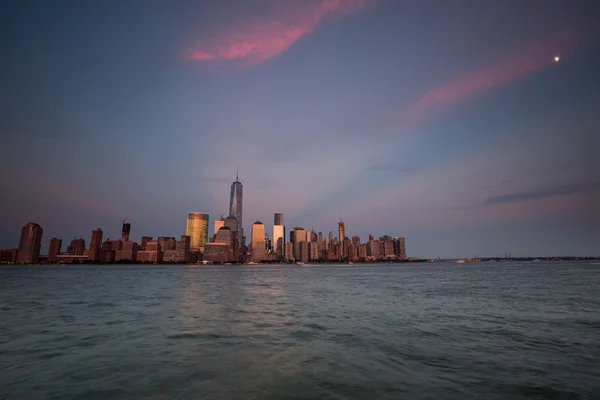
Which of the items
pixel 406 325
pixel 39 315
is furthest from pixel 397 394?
pixel 39 315

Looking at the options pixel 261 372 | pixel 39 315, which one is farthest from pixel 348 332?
pixel 39 315

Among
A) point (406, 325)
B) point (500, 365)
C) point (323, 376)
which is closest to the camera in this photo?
point (323, 376)

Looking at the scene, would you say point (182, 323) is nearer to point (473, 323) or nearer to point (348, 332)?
point (348, 332)

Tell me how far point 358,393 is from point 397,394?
1.37m

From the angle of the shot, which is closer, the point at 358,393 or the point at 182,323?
the point at 358,393

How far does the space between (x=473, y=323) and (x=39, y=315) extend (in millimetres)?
39512

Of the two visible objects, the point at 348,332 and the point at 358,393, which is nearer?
the point at 358,393

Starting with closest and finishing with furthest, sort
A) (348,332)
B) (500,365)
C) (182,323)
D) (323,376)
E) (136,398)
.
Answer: (136,398), (323,376), (500,365), (348,332), (182,323)

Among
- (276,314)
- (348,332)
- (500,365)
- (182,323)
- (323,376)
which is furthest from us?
(276,314)

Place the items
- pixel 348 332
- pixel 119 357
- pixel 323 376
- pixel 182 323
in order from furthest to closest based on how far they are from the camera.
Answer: pixel 182 323 < pixel 348 332 < pixel 119 357 < pixel 323 376

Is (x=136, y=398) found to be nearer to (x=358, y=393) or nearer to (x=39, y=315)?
(x=358, y=393)

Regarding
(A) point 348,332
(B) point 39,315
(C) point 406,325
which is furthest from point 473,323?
(B) point 39,315

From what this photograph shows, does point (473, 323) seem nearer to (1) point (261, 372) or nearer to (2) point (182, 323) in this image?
(1) point (261, 372)

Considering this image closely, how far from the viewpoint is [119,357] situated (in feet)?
51.9
